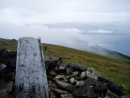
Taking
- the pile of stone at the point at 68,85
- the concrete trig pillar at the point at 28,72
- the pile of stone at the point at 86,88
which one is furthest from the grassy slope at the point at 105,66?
the concrete trig pillar at the point at 28,72

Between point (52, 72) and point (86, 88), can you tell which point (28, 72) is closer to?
point (86, 88)

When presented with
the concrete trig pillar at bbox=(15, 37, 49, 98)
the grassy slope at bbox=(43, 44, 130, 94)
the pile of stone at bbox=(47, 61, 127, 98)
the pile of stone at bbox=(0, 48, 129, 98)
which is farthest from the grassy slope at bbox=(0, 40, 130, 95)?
the concrete trig pillar at bbox=(15, 37, 49, 98)

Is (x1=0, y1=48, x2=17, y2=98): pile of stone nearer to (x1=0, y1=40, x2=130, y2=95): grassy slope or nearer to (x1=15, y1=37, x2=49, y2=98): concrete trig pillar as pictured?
(x1=15, y1=37, x2=49, y2=98): concrete trig pillar

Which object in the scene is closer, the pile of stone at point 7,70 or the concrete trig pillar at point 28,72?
the concrete trig pillar at point 28,72

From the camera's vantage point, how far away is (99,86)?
603 centimetres

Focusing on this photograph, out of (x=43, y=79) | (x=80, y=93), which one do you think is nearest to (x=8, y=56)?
(x=43, y=79)

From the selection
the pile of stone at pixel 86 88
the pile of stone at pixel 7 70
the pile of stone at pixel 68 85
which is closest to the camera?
the pile of stone at pixel 7 70

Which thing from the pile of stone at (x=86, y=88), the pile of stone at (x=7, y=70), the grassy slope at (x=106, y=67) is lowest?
the grassy slope at (x=106, y=67)

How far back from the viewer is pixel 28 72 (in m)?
5.06

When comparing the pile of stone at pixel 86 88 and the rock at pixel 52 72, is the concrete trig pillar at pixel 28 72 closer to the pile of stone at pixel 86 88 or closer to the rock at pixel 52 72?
the pile of stone at pixel 86 88

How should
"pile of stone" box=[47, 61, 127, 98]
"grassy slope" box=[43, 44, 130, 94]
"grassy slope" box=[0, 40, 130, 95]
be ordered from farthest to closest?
"grassy slope" box=[0, 40, 130, 95] < "grassy slope" box=[43, 44, 130, 94] < "pile of stone" box=[47, 61, 127, 98]

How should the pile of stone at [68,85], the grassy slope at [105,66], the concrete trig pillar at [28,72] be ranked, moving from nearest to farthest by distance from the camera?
the concrete trig pillar at [28,72] < the pile of stone at [68,85] < the grassy slope at [105,66]

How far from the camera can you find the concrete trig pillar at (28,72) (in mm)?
5043

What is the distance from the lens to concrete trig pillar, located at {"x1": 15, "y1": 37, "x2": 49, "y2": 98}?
504 cm
